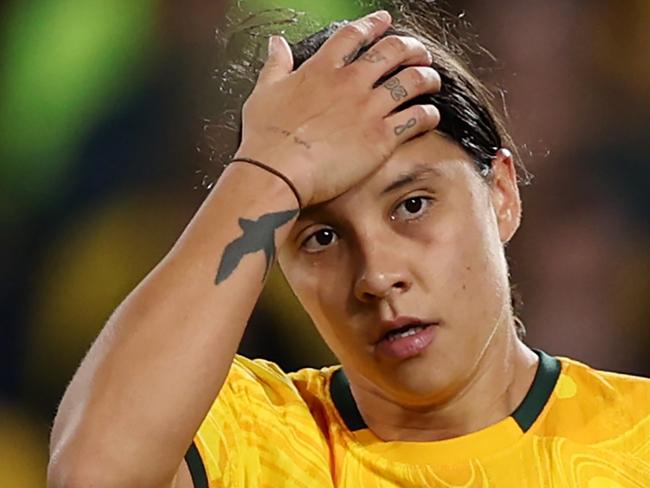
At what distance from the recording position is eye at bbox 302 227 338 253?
1.33 metres

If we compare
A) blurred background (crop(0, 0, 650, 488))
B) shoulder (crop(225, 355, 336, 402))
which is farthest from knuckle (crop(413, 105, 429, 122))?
blurred background (crop(0, 0, 650, 488))

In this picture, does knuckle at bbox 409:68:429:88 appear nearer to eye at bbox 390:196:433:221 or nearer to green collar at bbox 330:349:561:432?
eye at bbox 390:196:433:221

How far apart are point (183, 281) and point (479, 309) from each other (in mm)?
355

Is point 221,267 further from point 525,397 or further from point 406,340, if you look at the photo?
point 525,397

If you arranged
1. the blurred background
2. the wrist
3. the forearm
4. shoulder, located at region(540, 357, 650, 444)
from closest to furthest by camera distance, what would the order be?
the forearm < the wrist < shoulder, located at region(540, 357, 650, 444) < the blurred background

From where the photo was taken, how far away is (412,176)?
1.32 metres

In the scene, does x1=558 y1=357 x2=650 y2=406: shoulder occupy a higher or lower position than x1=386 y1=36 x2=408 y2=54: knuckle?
lower

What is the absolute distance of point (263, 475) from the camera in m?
1.34

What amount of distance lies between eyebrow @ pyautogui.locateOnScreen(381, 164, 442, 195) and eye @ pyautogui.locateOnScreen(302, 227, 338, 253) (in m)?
0.08

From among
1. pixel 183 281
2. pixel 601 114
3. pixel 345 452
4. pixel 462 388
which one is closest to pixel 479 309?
pixel 462 388

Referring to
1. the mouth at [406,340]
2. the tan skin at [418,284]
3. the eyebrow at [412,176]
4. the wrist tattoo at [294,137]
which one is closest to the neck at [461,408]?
the tan skin at [418,284]

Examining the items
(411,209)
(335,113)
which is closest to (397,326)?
A: (411,209)

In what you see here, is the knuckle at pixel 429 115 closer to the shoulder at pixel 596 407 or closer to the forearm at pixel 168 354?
the forearm at pixel 168 354

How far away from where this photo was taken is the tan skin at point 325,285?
1.14 metres
